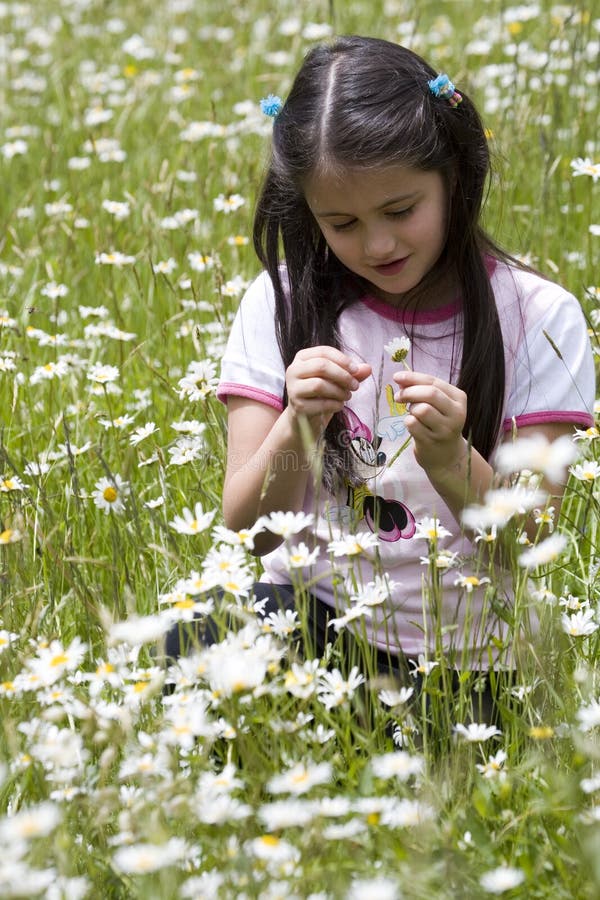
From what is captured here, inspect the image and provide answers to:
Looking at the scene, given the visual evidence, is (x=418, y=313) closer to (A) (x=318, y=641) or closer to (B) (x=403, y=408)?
(B) (x=403, y=408)

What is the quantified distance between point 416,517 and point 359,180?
501mm

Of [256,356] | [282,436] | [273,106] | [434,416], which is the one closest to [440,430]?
[434,416]

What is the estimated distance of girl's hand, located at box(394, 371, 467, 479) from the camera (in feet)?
5.02

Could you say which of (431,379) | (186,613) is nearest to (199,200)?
(431,379)

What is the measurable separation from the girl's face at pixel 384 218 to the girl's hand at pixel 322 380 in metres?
0.19

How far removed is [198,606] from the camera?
1348 mm

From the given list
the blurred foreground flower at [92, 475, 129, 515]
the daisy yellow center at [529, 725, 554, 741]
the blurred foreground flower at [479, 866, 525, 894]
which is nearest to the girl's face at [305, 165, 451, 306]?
the blurred foreground flower at [92, 475, 129, 515]

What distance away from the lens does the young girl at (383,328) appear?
1721 millimetres

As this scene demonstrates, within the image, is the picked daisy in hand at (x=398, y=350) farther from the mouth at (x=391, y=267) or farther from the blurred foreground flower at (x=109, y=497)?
the blurred foreground flower at (x=109, y=497)

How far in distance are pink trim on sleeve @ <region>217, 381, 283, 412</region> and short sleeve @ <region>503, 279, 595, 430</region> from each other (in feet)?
1.12

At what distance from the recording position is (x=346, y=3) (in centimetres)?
489

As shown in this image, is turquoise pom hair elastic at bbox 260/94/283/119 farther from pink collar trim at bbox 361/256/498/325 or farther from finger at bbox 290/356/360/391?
finger at bbox 290/356/360/391

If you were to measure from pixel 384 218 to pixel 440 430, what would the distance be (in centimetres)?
34

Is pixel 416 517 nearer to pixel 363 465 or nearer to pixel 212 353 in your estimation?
pixel 363 465
